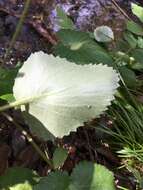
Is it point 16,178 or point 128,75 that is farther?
point 128,75

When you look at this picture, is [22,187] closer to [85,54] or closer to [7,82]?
[7,82]

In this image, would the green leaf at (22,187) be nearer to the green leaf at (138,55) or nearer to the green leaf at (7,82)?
the green leaf at (7,82)

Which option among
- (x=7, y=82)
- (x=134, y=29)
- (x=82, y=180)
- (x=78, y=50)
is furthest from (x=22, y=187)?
(x=134, y=29)

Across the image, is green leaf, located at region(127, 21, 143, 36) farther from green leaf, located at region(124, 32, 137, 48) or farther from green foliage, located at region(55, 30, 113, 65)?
green foliage, located at region(55, 30, 113, 65)

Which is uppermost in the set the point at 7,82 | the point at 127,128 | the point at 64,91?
the point at 64,91

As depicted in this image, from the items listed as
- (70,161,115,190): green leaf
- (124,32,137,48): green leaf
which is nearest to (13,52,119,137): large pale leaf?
(70,161,115,190): green leaf

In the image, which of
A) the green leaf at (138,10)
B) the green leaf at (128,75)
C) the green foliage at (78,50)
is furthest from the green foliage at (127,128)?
the green leaf at (138,10)

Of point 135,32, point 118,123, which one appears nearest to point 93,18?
point 135,32
